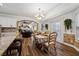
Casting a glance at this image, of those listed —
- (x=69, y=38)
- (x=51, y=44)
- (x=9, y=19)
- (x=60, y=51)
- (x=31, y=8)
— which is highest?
(x=31, y=8)

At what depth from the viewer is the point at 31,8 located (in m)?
2.05

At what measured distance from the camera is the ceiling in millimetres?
2025

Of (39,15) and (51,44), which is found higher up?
(39,15)

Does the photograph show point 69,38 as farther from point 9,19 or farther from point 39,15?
point 9,19

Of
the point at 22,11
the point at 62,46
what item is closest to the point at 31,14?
the point at 22,11

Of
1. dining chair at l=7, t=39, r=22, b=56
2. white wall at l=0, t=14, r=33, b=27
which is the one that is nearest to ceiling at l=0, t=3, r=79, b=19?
white wall at l=0, t=14, r=33, b=27

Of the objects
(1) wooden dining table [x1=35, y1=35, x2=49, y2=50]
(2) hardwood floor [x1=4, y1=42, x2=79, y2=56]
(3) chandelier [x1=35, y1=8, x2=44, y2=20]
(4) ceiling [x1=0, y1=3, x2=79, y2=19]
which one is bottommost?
(2) hardwood floor [x1=4, y1=42, x2=79, y2=56]

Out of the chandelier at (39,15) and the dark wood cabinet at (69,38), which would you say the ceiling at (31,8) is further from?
the dark wood cabinet at (69,38)

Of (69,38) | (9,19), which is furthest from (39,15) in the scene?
(69,38)

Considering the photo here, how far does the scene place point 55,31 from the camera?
215 cm

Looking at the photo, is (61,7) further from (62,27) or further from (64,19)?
(62,27)

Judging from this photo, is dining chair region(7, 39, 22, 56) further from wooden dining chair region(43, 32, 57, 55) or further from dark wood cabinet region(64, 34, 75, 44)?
dark wood cabinet region(64, 34, 75, 44)

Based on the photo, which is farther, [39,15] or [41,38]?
[41,38]

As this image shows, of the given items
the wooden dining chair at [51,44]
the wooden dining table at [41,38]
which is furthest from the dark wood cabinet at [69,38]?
the wooden dining table at [41,38]
